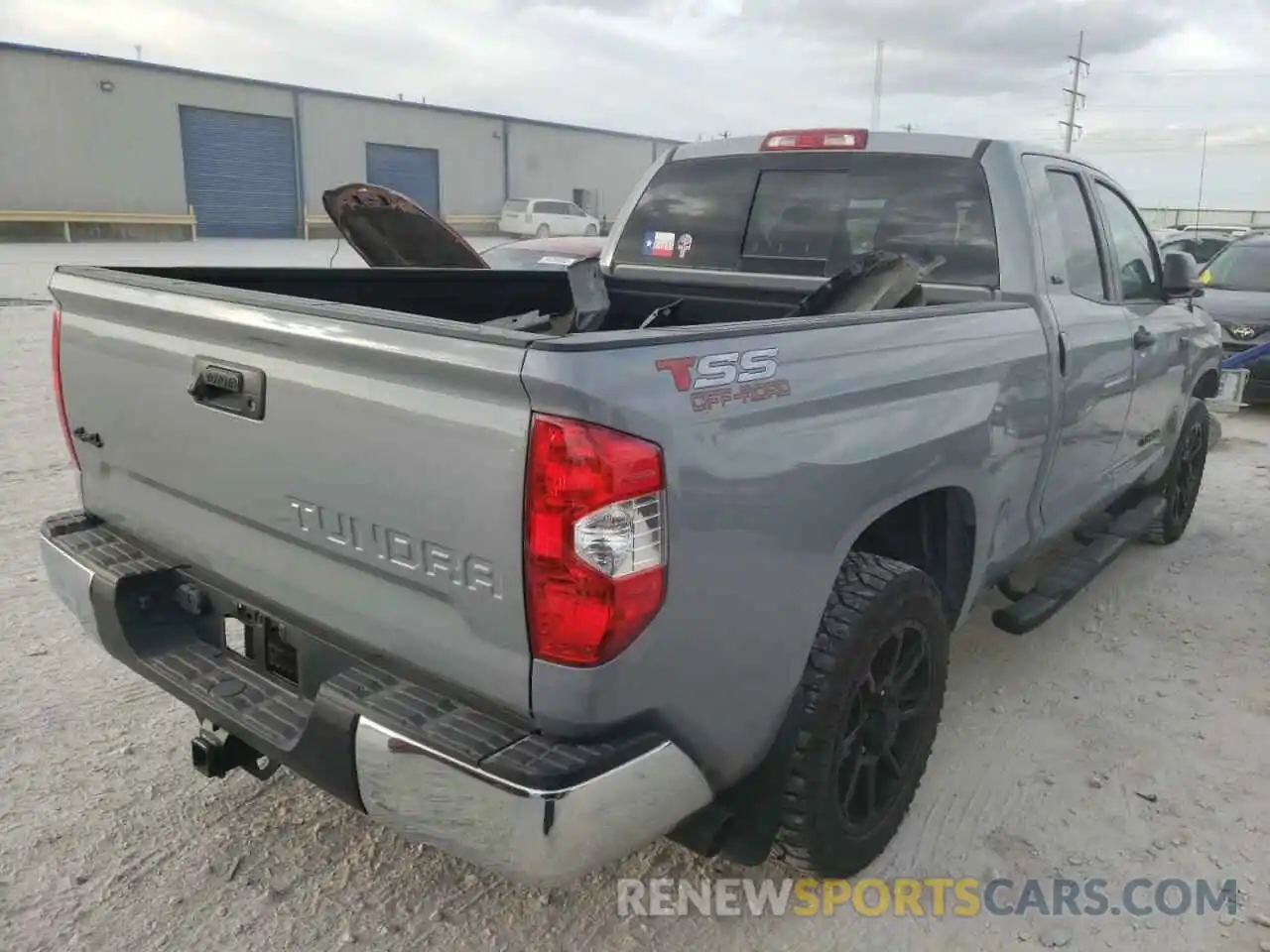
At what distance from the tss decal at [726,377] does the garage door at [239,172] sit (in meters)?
33.5

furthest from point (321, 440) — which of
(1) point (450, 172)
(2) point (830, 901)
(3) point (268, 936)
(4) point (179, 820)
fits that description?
(1) point (450, 172)

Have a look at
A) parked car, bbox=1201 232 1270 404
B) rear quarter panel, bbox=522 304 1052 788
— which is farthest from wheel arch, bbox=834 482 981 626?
parked car, bbox=1201 232 1270 404

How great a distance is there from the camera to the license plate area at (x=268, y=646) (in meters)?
2.34

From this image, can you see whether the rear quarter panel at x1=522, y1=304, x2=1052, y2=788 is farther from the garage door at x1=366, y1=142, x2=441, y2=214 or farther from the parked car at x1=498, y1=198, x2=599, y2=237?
the garage door at x1=366, y1=142, x2=441, y2=214

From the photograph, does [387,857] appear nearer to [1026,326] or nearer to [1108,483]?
[1026,326]

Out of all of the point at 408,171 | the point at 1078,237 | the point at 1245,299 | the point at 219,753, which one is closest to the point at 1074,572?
the point at 1078,237

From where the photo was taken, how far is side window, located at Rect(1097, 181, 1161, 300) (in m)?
4.25

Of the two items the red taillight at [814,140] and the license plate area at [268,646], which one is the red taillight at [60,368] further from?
the red taillight at [814,140]

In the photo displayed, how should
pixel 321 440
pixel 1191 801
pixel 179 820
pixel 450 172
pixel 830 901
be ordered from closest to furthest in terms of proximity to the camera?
pixel 321 440 → pixel 830 901 → pixel 179 820 → pixel 1191 801 → pixel 450 172

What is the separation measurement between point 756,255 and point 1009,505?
1.46 metres

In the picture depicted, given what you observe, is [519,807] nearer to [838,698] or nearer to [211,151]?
[838,698]

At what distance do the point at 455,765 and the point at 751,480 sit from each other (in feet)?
2.55

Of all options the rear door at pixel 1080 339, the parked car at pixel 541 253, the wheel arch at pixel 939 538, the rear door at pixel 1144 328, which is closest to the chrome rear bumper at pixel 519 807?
the wheel arch at pixel 939 538

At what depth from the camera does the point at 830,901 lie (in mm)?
2635
